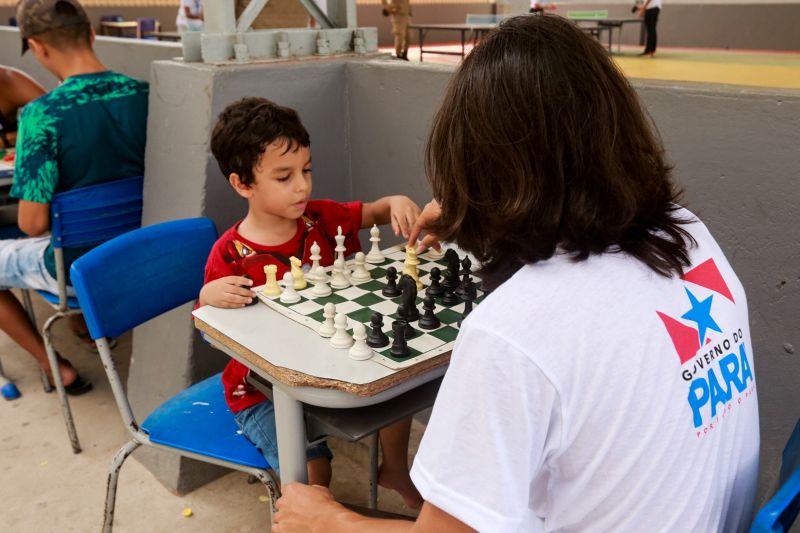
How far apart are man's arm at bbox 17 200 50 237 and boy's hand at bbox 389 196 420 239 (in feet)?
4.66

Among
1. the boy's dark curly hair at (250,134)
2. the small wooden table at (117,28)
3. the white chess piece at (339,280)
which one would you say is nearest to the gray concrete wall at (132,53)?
the boy's dark curly hair at (250,134)

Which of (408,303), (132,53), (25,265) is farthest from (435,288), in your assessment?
(132,53)

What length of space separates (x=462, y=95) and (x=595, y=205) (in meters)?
0.25

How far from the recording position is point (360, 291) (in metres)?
1.80

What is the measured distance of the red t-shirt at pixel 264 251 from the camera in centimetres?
196

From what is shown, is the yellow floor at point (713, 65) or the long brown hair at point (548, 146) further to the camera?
the yellow floor at point (713, 65)

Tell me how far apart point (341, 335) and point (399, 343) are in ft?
0.44

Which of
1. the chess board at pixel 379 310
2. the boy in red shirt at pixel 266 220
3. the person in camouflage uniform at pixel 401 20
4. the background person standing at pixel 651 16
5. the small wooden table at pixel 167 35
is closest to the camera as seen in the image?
the chess board at pixel 379 310

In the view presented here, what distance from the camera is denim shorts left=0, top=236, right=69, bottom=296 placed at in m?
2.95

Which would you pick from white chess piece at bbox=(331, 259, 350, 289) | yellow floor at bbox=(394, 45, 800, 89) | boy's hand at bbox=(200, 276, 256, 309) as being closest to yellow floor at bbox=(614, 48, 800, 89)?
yellow floor at bbox=(394, 45, 800, 89)

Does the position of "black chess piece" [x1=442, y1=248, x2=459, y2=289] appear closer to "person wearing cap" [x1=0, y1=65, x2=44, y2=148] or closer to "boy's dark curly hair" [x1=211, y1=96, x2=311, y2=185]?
"boy's dark curly hair" [x1=211, y1=96, x2=311, y2=185]

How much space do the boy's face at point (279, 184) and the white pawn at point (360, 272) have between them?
0.30 metres

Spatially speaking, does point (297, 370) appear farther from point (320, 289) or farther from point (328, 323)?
point (320, 289)

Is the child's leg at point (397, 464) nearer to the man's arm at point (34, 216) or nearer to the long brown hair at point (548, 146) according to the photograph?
the long brown hair at point (548, 146)
